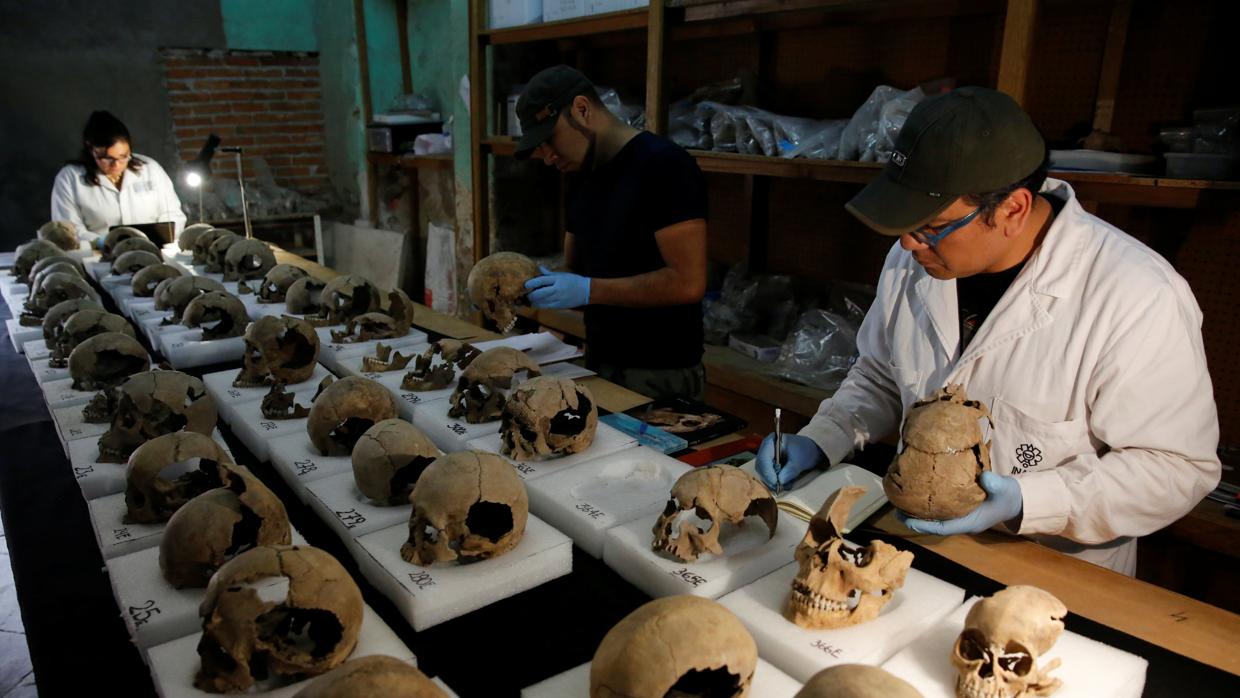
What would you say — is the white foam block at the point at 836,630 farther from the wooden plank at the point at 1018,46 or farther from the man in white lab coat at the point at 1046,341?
the wooden plank at the point at 1018,46

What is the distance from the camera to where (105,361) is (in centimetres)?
279

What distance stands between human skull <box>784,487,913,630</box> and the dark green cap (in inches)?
26.0

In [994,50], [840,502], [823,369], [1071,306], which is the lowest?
[823,369]

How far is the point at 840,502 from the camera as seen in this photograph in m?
1.60

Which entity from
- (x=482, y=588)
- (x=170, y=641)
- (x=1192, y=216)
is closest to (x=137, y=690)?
(x=170, y=641)

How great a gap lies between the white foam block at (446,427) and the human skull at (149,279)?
7.30ft

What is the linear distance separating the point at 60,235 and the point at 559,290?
419cm

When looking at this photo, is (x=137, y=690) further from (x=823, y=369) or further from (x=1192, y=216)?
(x=1192, y=216)

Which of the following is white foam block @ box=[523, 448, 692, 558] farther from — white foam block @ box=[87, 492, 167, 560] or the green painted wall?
the green painted wall

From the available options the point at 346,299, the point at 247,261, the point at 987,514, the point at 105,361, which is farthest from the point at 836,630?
the point at 247,261

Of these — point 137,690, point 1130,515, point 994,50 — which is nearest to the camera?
point 137,690

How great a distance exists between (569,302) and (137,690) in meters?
1.83

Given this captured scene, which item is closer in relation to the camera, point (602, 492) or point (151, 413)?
point (602, 492)

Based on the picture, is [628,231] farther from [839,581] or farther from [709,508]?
[839,581]
